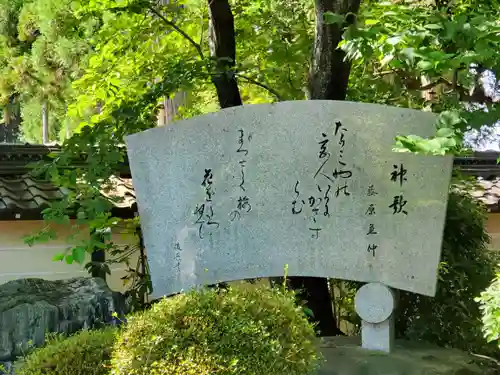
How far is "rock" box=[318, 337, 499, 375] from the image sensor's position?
4.99 metres

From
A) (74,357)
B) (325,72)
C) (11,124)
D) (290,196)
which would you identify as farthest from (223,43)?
(11,124)

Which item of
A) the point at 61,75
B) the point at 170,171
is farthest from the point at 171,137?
the point at 61,75

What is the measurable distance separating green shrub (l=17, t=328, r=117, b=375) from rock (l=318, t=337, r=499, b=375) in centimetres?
163

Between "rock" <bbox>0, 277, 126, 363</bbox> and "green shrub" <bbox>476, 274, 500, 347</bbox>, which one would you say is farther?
"rock" <bbox>0, 277, 126, 363</bbox>

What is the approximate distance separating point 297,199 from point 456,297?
185cm

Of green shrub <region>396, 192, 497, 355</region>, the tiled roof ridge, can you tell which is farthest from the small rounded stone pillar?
the tiled roof ridge

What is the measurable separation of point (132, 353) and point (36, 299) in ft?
5.42

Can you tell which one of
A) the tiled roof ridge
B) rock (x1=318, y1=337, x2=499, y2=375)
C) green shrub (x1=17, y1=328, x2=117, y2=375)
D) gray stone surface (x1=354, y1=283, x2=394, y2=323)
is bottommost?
rock (x1=318, y1=337, x2=499, y2=375)

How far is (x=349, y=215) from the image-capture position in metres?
5.41

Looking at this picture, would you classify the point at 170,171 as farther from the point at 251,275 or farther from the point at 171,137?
the point at 251,275

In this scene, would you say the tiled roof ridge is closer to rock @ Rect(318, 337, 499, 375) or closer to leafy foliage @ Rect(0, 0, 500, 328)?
leafy foliage @ Rect(0, 0, 500, 328)

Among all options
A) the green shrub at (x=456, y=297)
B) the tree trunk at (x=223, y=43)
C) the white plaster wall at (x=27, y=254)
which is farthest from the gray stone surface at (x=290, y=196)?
the white plaster wall at (x=27, y=254)

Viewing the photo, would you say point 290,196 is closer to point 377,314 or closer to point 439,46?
point 377,314

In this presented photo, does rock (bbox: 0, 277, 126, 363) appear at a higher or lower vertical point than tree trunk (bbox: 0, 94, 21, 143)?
lower
